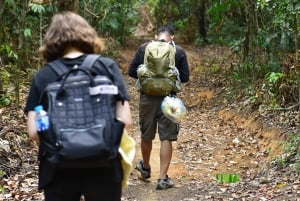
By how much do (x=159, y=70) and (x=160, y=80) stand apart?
0.11 meters

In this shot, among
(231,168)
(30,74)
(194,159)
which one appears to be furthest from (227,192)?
(30,74)

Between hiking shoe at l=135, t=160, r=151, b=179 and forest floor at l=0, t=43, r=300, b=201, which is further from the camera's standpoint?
hiking shoe at l=135, t=160, r=151, b=179

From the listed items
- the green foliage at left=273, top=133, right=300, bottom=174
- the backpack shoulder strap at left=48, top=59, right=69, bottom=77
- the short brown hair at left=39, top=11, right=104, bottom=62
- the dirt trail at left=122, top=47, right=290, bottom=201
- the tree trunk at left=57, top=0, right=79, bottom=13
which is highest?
the tree trunk at left=57, top=0, right=79, bottom=13

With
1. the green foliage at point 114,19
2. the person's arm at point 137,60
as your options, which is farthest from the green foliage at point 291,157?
the green foliage at point 114,19

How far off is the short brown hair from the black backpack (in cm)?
12

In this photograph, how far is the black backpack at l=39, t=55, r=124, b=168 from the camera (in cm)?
276

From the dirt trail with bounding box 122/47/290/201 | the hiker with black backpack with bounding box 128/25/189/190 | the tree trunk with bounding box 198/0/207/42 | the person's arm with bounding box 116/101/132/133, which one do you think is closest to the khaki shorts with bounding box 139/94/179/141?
the hiker with black backpack with bounding box 128/25/189/190

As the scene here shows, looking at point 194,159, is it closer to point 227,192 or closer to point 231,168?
point 231,168

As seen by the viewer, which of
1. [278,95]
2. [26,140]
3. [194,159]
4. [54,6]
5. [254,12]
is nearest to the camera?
[26,140]

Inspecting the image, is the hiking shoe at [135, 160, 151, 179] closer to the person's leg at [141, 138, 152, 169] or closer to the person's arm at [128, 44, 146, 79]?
the person's leg at [141, 138, 152, 169]

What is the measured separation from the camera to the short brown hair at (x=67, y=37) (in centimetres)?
298

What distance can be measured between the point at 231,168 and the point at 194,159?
2.67ft

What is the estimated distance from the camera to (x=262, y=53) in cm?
1163

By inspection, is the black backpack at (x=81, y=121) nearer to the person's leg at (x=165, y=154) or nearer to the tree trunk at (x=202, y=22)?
the person's leg at (x=165, y=154)
